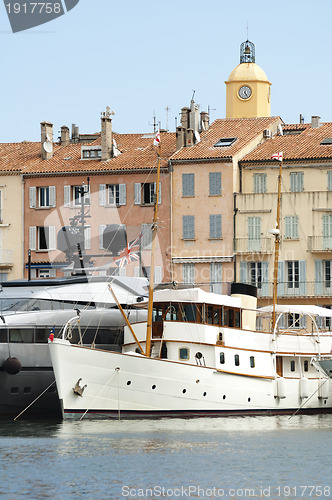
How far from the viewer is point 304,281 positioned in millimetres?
74375

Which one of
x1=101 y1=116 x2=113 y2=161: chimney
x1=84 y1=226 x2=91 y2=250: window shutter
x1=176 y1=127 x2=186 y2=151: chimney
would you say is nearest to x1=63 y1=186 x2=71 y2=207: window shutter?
x1=84 y1=226 x2=91 y2=250: window shutter

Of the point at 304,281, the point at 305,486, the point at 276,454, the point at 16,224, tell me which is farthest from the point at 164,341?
the point at 16,224

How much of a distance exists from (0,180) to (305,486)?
2029 inches

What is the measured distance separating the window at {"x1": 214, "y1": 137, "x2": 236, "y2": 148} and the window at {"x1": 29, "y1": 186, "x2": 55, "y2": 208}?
10.8m

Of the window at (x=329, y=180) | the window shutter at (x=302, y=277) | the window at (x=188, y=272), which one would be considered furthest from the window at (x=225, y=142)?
the window shutter at (x=302, y=277)

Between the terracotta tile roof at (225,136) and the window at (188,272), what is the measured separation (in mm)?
6632

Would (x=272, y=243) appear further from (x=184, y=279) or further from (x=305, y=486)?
(x=305, y=486)

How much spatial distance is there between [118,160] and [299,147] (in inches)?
459

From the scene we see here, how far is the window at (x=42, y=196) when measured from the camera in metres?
80.9

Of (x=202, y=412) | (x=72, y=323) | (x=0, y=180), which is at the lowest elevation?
(x=202, y=412)

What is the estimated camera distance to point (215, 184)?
3054 inches

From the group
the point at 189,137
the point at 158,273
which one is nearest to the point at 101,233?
the point at 158,273

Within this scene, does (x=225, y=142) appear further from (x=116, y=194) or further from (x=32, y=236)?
(x=32, y=236)

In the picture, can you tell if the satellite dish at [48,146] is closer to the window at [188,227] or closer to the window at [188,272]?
the window at [188,227]
